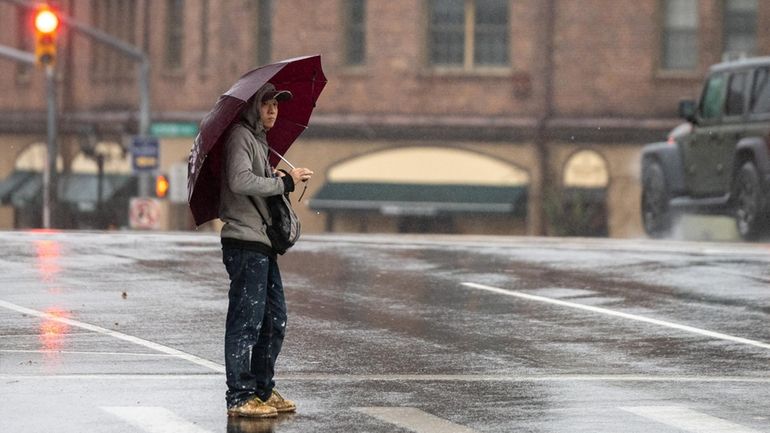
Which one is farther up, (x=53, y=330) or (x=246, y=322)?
(x=246, y=322)

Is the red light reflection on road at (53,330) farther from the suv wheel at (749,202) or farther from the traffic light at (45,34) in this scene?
the traffic light at (45,34)

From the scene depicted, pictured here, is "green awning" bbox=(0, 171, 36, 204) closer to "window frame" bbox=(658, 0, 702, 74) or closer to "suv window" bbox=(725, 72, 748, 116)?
"window frame" bbox=(658, 0, 702, 74)

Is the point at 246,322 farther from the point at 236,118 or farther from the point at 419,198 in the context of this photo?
the point at 419,198

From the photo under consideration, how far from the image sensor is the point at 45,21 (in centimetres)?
3475

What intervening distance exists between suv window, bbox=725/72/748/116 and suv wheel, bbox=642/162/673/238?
2224 millimetres

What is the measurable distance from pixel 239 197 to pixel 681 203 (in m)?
17.3

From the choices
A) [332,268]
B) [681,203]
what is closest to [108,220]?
[681,203]

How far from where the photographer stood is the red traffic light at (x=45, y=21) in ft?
114

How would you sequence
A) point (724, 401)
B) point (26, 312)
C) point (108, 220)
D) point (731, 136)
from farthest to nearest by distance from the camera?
point (108, 220) → point (731, 136) → point (26, 312) → point (724, 401)

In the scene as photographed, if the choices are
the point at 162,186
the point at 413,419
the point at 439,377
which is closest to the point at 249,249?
the point at 413,419

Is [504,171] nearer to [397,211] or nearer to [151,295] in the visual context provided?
[397,211]

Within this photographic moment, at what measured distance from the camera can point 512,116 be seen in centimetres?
4422

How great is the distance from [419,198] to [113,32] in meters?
11.1

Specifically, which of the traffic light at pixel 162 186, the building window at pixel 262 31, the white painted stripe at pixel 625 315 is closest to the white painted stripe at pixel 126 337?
the white painted stripe at pixel 625 315
